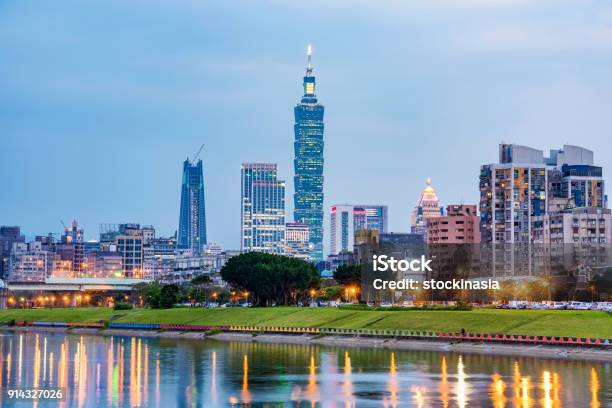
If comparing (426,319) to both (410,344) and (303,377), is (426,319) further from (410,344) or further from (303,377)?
(303,377)

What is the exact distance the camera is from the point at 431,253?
179250 millimetres

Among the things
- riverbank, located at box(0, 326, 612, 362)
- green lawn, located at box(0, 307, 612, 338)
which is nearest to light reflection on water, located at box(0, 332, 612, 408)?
riverbank, located at box(0, 326, 612, 362)

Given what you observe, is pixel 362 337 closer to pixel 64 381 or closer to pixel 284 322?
pixel 284 322

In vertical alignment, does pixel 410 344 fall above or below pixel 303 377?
above

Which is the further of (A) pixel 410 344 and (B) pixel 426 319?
(B) pixel 426 319

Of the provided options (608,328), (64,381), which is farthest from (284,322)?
(64,381)

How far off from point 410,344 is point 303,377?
42.5m

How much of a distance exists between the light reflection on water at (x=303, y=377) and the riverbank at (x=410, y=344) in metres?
4.93

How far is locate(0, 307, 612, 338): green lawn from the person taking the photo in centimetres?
12556

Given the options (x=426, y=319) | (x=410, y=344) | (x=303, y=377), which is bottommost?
(x=303, y=377)

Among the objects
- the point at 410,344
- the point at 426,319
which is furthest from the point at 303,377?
the point at 426,319

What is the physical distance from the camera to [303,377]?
90562mm

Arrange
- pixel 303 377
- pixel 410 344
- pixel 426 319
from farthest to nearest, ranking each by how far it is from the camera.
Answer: pixel 426 319
pixel 410 344
pixel 303 377

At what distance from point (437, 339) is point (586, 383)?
1888 inches
